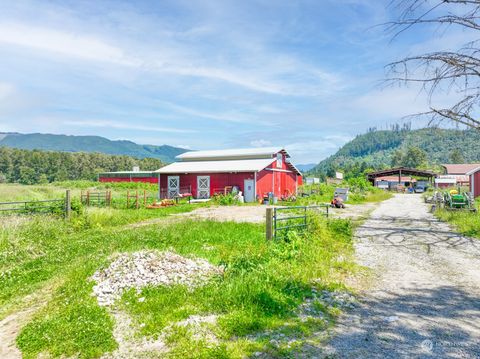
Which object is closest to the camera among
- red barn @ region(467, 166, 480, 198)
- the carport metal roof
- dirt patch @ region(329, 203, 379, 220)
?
dirt patch @ region(329, 203, 379, 220)

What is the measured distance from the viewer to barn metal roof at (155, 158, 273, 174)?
2860cm

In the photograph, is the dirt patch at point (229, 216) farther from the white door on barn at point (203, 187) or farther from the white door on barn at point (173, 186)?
the white door on barn at point (173, 186)

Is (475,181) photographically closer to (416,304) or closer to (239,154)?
(239,154)

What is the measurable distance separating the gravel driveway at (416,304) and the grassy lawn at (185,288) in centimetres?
60

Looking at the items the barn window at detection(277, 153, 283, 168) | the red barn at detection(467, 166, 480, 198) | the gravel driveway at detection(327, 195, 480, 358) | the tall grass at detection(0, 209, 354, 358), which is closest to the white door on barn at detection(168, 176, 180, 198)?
the barn window at detection(277, 153, 283, 168)

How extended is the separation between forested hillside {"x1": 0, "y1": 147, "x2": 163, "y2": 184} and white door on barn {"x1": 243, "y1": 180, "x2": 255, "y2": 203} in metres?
59.7

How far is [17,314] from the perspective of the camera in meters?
5.82

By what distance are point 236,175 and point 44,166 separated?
6784 centimetres

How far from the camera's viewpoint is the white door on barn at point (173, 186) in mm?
30609

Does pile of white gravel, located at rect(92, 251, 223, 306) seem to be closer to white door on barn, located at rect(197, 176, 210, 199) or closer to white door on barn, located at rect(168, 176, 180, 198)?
white door on barn, located at rect(197, 176, 210, 199)

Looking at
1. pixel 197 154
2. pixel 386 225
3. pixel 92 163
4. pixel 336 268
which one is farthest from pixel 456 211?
pixel 92 163

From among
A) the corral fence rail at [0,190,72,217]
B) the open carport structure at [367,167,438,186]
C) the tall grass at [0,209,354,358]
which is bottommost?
the tall grass at [0,209,354,358]

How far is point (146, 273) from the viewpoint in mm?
6766

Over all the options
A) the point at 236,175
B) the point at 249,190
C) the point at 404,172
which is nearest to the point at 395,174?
the point at 404,172
